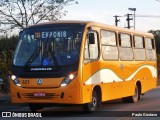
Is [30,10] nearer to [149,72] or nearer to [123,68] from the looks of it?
[149,72]

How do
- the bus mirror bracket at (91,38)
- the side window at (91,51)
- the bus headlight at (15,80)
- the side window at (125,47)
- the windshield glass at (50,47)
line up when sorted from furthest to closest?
the side window at (125,47) < the bus mirror bracket at (91,38) < the side window at (91,51) < the bus headlight at (15,80) < the windshield glass at (50,47)

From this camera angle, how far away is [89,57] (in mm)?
15195

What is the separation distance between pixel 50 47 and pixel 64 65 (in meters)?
0.83

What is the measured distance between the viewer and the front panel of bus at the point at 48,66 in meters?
14.3

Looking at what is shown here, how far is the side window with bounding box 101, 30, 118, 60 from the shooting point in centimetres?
1647

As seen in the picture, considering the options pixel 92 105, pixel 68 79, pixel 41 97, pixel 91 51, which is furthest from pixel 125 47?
pixel 41 97

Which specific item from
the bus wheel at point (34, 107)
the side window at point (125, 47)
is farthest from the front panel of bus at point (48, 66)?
the side window at point (125, 47)

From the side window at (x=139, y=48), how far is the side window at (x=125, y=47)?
666 mm

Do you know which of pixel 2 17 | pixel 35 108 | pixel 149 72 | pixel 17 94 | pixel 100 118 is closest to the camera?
pixel 100 118

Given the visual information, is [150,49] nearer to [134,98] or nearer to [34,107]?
[134,98]

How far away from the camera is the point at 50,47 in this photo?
49.1 ft

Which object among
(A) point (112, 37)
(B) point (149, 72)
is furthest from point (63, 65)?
(B) point (149, 72)

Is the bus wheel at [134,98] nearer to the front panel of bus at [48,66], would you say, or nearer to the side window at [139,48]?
the side window at [139,48]

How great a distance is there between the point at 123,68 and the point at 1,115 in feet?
18.2
